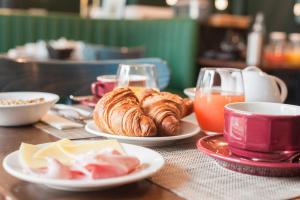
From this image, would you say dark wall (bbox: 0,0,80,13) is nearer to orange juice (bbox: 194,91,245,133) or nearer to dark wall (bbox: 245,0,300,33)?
dark wall (bbox: 245,0,300,33)

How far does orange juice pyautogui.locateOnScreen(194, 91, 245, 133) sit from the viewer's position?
2.85 ft

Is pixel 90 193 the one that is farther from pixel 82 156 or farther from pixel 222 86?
pixel 222 86

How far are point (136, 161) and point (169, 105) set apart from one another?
0.25 meters

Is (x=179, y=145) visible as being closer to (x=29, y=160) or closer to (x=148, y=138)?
(x=148, y=138)

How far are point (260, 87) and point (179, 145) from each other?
23cm

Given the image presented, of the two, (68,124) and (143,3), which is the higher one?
(143,3)

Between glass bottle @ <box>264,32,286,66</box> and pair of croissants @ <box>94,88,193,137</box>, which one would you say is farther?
glass bottle @ <box>264,32,286,66</box>

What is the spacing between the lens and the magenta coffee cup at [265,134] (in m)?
0.62

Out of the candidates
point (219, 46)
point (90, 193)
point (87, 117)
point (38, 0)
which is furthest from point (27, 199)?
point (38, 0)

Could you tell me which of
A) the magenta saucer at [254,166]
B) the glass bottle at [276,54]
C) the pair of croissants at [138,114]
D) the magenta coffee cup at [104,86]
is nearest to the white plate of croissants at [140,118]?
the pair of croissants at [138,114]

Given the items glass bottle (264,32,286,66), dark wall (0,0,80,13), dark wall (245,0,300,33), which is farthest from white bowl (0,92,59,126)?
dark wall (245,0,300,33)

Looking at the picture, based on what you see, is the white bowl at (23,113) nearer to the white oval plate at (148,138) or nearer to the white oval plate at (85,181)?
the white oval plate at (148,138)

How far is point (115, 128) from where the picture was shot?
30.5 inches

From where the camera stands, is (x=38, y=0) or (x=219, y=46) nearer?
(x=219, y=46)
